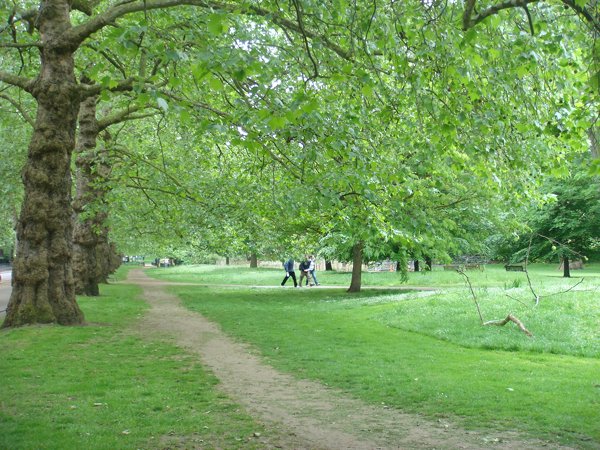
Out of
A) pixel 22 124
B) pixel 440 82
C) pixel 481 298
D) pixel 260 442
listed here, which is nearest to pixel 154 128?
pixel 22 124

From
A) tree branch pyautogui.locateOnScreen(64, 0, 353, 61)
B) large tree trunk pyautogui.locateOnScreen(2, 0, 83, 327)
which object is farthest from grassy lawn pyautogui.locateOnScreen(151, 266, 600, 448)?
tree branch pyautogui.locateOnScreen(64, 0, 353, 61)

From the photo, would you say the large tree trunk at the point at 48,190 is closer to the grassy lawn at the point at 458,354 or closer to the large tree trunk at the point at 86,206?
the large tree trunk at the point at 86,206

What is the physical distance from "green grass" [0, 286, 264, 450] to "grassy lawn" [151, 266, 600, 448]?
1.93 m

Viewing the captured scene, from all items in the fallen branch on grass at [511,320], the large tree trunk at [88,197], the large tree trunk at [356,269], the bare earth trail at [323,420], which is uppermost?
the large tree trunk at [88,197]

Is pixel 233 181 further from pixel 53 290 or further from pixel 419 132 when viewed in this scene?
pixel 419 132

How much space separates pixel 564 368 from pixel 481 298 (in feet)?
22.1

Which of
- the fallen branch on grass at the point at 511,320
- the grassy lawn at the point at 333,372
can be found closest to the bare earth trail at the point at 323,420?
the grassy lawn at the point at 333,372

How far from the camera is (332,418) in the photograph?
641 centimetres

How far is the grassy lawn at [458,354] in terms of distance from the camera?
22.3 feet

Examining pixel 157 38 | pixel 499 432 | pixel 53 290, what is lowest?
pixel 499 432

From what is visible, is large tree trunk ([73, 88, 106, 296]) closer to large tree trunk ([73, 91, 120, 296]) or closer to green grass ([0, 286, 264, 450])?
large tree trunk ([73, 91, 120, 296])

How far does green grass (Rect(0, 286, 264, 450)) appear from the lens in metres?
5.50

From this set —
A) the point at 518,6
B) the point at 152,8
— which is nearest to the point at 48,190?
the point at 152,8

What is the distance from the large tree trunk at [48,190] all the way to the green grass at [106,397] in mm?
829
